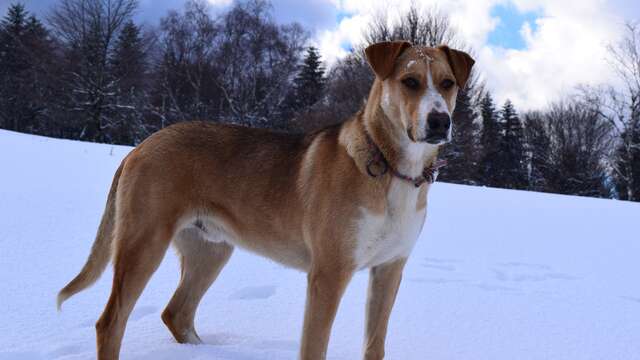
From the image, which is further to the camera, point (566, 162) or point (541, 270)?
point (566, 162)

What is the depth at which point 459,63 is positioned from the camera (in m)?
3.33

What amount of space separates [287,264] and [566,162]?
4088 centimetres

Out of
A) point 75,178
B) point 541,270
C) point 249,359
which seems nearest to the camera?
point 249,359

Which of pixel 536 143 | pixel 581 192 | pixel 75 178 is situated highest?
pixel 536 143

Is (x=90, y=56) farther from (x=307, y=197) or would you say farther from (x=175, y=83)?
(x=307, y=197)

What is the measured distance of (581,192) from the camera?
3853 centimetres

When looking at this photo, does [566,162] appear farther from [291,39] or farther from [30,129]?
[30,129]

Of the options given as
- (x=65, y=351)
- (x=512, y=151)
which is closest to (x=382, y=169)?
(x=65, y=351)

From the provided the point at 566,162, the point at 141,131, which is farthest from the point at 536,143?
the point at 141,131

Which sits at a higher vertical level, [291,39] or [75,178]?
[291,39]

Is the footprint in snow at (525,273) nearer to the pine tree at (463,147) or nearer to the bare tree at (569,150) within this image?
the pine tree at (463,147)

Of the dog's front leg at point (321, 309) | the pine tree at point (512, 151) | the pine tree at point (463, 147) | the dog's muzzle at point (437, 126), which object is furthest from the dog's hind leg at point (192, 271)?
the pine tree at point (512, 151)

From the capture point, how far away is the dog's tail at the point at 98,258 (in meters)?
3.24

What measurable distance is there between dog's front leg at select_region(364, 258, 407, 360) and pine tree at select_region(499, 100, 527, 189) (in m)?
37.8
